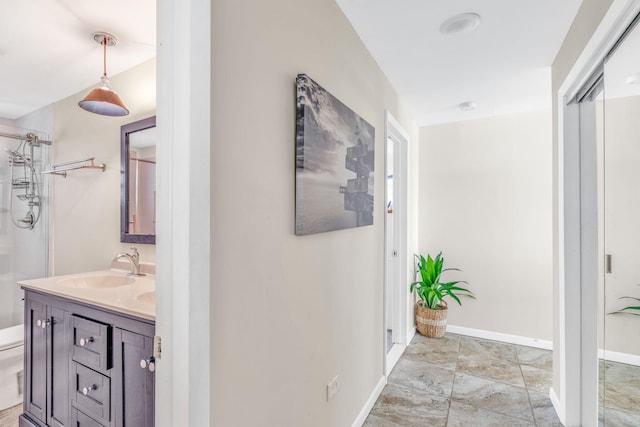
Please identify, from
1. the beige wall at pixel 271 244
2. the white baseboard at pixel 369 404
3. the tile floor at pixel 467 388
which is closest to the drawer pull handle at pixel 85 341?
the beige wall at pixel 271 244

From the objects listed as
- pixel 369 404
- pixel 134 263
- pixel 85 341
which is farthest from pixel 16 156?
pixel 369 404

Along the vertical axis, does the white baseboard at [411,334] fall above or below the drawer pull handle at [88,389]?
below

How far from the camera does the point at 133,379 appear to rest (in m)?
1.22

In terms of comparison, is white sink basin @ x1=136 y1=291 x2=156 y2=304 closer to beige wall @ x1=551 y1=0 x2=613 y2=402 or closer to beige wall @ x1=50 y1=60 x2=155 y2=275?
beige wall @ x1=50 y1=60 x2=155 y2=275

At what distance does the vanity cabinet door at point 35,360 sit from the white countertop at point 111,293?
5.0 inches

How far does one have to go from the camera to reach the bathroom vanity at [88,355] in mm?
1201

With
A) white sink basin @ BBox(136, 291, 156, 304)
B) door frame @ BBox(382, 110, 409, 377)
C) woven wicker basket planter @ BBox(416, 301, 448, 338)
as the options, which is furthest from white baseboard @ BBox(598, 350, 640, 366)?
white sink basin @ BBox(136, 291, 156, 304)

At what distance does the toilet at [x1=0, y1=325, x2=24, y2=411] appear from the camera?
2029mm

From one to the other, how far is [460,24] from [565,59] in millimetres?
724

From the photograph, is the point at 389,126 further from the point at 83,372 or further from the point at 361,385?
the point at 83,372

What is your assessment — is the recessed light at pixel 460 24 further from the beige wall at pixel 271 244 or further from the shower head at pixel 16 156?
the shower head at pixel 16 156

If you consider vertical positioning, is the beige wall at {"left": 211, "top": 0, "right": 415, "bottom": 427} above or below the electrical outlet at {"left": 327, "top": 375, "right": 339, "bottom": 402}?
above

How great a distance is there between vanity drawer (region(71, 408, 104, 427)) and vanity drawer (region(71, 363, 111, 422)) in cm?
2

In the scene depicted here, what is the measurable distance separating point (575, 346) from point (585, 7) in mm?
1845
